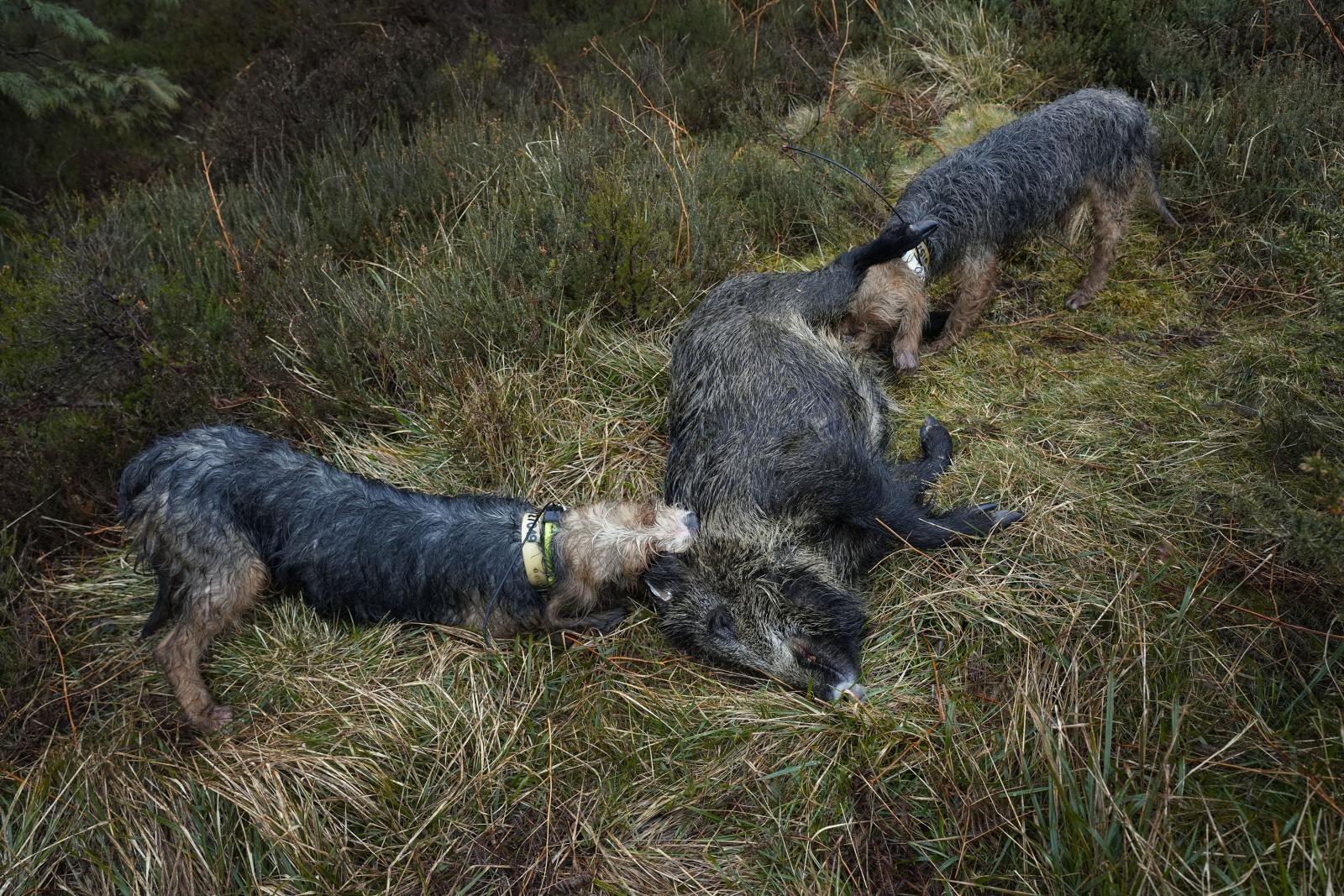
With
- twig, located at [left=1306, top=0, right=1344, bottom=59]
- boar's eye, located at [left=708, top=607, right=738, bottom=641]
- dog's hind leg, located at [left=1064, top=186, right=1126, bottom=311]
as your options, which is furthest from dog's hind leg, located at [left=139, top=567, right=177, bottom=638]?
twig, located at [left=1306, top=0, right=1344, bottom=59]

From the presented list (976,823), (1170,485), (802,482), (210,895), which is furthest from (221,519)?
(1170,485)

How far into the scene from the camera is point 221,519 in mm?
3838

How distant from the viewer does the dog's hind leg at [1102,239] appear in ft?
17.7

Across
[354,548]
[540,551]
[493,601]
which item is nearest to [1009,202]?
[540,551]

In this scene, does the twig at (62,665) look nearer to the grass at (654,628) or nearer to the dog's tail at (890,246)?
the grass at (654,628)

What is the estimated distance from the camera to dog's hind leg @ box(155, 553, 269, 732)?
363 centimetres

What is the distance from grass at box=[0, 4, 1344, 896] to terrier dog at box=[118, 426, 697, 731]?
0.16 metres

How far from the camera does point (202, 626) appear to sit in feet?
12.3

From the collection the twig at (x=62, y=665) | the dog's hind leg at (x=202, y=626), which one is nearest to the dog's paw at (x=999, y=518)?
the dog's hind leg at (x=202, y=626)

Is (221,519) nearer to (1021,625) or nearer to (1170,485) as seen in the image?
(1021,625)

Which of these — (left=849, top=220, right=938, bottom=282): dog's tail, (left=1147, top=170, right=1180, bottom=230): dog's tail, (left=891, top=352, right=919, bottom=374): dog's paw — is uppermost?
(left=849, top=220, right=938, bottom=282): dog's tail

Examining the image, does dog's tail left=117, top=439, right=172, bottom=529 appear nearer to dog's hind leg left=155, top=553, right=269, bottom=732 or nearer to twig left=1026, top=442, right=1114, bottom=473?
dog's hind leg left=155, top=553, right=269, bottom=732

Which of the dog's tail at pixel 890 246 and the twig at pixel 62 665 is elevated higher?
the dog's tail at pixel 890 246

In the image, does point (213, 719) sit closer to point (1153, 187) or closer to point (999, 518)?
point (999, 518)
